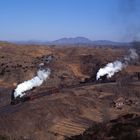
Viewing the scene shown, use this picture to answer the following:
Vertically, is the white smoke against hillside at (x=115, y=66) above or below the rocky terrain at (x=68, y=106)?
above

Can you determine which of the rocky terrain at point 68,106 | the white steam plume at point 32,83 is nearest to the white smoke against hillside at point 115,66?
the rocky terrain at point 68,106

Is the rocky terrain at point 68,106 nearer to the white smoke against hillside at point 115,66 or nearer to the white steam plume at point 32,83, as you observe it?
the white steam plume at point 32,83

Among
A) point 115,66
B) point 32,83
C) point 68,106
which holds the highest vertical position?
point 115,66

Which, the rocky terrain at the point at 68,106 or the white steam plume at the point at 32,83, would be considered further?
the white steam plume at the point at 32,83

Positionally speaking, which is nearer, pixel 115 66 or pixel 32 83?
pixel 32 83

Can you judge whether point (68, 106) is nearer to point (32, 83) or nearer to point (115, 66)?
point (32, 83)

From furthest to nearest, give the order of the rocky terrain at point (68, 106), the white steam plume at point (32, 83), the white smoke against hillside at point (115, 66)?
the white smoke against hillside at point (115, 66)
the white steam plume at point (32, 83)
the rocky terrain at point (68, 106)

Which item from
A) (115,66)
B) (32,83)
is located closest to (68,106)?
(32,83)
